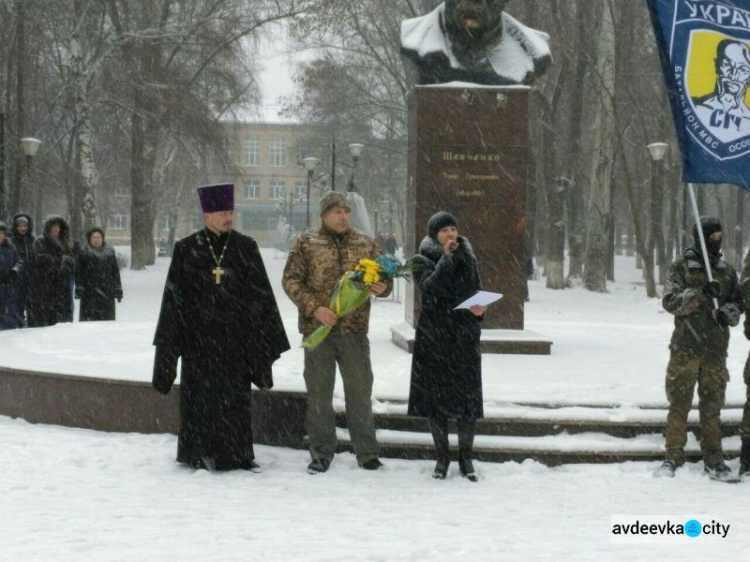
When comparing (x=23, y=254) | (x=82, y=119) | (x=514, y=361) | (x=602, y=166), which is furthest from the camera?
(x=602, y=166)

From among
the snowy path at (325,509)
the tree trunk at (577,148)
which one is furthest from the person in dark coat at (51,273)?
the tree trunk at (577,148)

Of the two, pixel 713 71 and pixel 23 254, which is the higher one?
pixel 713 71

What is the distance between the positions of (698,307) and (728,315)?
23cm

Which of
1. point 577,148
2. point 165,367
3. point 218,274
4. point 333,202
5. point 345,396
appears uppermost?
point 577,148

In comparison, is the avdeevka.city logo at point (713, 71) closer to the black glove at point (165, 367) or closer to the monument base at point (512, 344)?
the monument base at point (512, 344)

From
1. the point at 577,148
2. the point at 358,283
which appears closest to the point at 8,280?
the point at 358,283

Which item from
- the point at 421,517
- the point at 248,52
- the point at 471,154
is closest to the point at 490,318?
the point at 471,154

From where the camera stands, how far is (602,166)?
26.9 metres

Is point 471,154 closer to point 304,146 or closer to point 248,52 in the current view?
point 248,52

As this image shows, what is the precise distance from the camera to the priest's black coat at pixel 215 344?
7129 millimetres

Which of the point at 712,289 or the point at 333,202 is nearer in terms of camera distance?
the point at 712,289

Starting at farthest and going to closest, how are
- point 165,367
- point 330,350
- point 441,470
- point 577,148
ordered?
point 577,148 < point 330,350 < point 165,367 < point 441,470

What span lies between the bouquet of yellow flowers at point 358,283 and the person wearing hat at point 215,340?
37cm

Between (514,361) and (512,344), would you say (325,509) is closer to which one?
(514,361)
